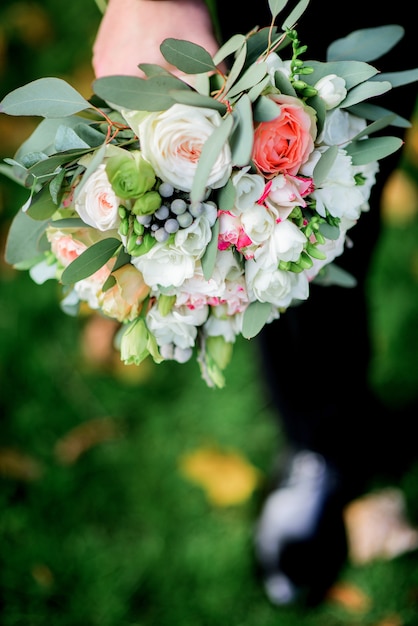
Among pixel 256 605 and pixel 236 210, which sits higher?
pixel 236 210

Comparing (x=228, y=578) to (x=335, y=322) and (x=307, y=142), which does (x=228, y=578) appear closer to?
(x=335, y=322)

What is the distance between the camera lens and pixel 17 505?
1481 millimetres


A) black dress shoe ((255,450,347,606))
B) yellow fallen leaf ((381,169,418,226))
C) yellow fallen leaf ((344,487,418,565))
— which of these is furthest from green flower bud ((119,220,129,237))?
yellow fallen leaf ((381,169,418,226))

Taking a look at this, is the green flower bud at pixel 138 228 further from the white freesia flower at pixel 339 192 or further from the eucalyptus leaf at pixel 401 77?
the eucalyptus leaf at pixel 401 77

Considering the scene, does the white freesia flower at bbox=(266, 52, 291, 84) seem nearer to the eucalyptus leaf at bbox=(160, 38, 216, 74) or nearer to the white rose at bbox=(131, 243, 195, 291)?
the eucalyptus leaf at bbox=(160, 38, 216, 74)

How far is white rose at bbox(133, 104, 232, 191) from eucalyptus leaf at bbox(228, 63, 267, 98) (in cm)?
4

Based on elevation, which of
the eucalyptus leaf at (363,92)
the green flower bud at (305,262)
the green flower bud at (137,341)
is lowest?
the green flower bud at (137,341)

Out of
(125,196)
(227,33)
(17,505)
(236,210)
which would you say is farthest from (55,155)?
(17,505)

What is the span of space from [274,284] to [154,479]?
3.02ft

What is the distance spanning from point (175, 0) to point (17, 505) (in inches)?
44.1

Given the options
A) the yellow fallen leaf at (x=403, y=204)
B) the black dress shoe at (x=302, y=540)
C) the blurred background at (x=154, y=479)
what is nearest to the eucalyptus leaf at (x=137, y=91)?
the blurred background at (x=154, y=479)

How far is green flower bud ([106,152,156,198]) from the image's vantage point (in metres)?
0.70

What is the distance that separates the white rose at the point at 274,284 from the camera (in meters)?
0.77

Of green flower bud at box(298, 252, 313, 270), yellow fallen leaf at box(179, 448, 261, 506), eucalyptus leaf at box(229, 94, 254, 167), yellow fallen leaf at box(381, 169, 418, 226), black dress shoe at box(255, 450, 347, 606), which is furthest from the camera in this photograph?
yellow fallen leaf at box(381, 169, 418, 226)
